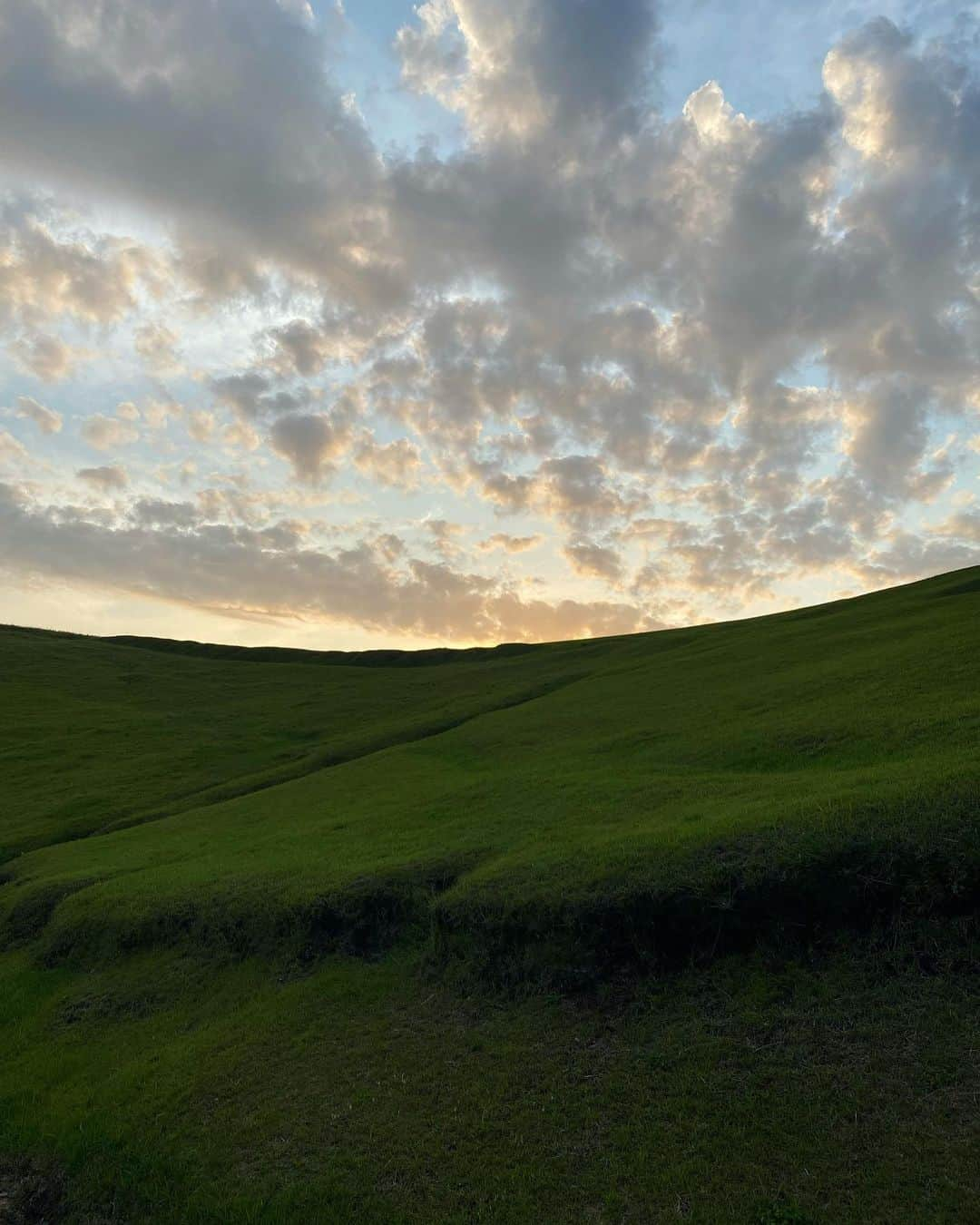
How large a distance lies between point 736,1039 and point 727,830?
17.7 feet

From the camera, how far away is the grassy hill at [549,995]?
36.8ft

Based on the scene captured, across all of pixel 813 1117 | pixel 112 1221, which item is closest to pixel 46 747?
pixel 112 1221

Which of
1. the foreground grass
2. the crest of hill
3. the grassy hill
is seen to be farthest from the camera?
the crest of hill

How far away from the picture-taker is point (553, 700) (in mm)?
54781

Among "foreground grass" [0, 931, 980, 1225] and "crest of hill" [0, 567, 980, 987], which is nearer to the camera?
"foreground grass" [0, 931, 980, 1225]

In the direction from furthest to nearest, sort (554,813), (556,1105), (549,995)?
(554,813)
(549,995)
(556,1105)

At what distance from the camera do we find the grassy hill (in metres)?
11.2

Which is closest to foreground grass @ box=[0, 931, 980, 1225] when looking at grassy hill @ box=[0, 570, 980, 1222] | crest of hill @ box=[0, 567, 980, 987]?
grassy hill @ box=[0, 570, 980, 1222]

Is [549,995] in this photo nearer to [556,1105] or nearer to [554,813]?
[556,1105]

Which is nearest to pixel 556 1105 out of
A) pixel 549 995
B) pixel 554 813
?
pixel 549 995

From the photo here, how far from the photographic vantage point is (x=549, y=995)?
15.5 metres

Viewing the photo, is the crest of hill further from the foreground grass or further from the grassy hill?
the foreground grass

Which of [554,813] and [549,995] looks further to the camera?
[554,813]

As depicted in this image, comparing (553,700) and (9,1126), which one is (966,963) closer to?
(9,1126)
